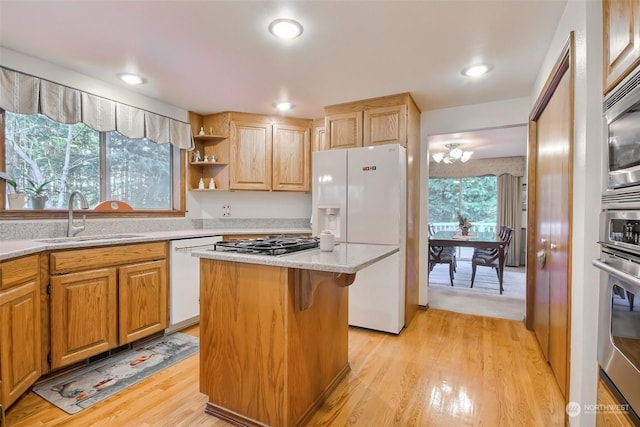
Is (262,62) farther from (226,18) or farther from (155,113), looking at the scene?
(155,113)

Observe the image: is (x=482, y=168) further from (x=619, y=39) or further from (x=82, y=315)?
(x=82, y=315)

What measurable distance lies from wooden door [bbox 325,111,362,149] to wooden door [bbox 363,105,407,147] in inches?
3.4

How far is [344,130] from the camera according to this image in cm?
325

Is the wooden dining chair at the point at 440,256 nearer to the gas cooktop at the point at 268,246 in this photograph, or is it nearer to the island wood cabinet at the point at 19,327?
the gas cooktop at the point at 268,246

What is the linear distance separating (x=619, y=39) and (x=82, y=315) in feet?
10.7

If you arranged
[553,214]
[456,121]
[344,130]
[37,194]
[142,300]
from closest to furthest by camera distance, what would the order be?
[553,214]
[37,194]
[142,300]
[344,130]
[456,121]

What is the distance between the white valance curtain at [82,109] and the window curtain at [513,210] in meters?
6.20

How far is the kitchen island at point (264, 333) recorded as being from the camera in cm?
150

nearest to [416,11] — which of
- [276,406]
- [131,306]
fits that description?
[276,406]

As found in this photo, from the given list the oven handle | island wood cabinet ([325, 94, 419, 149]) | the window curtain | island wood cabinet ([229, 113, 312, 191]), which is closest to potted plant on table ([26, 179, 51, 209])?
island wood cabinet ([229, 113, 312, 191])

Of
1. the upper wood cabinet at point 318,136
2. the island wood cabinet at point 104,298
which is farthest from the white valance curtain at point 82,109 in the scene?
the upper wood cabinet at point 318,136

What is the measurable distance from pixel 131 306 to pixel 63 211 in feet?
3.25

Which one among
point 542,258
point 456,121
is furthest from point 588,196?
point 456,121

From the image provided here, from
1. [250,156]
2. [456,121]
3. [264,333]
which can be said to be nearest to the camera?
[264,333]
